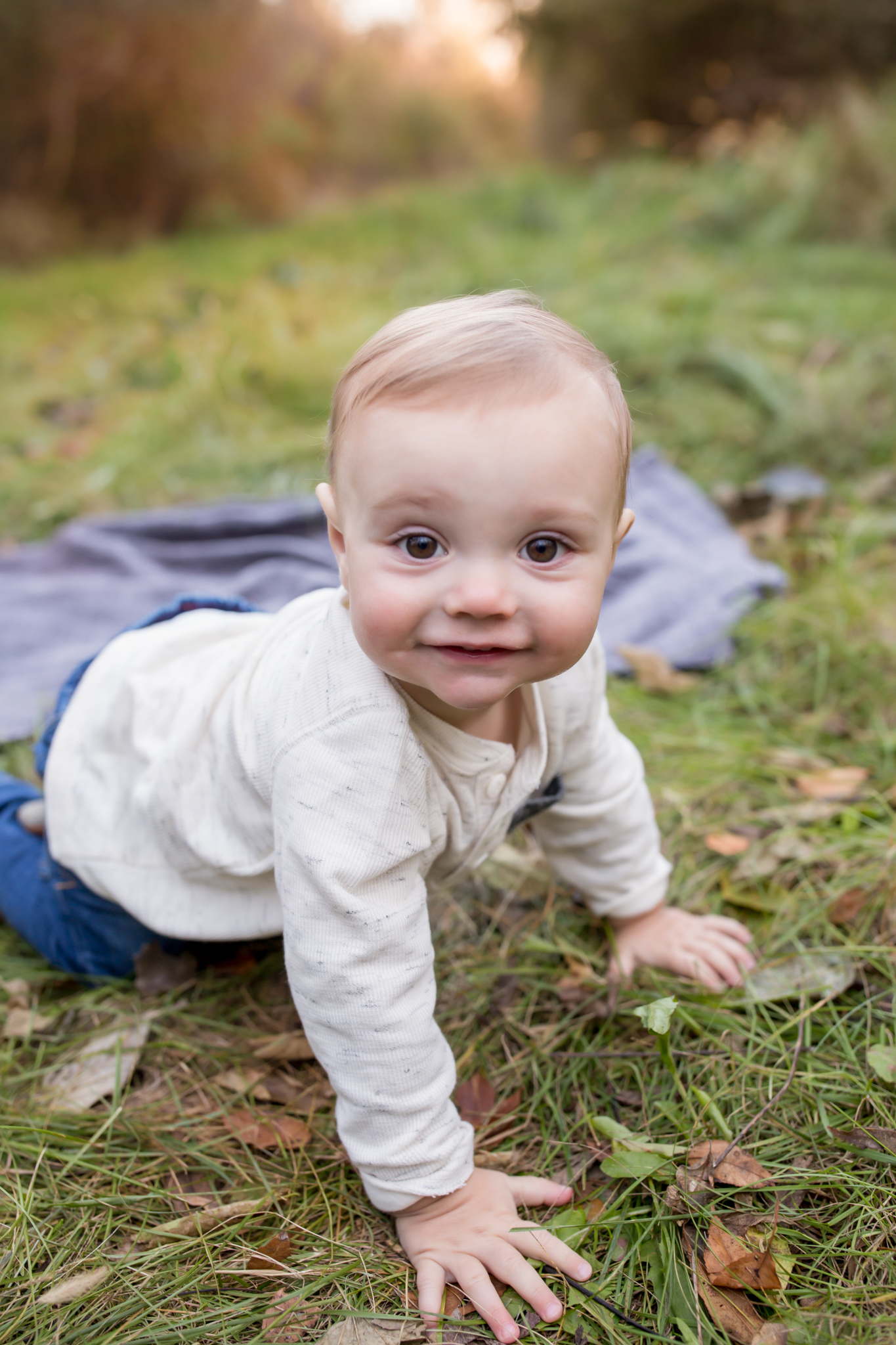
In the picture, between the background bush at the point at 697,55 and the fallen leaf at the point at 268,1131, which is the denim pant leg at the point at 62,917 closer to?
the fallen leaf at the point at 268,1131

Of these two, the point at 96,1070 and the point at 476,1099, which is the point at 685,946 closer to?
the point at 476,1099

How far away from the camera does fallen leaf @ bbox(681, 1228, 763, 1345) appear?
1093 mm

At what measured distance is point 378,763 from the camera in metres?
1.14

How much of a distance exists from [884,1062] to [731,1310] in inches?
16.5

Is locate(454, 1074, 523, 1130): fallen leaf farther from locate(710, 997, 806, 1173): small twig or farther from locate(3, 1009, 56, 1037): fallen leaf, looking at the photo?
locate(3, 1009, 56, 1037): fallen leaf

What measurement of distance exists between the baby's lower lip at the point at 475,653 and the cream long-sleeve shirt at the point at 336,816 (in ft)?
0.42

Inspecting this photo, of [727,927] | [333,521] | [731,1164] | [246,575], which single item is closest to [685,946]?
[727,927]

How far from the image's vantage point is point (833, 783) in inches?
77.4

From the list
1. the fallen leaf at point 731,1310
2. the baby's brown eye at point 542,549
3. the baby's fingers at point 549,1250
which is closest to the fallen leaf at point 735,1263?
the fallen leaf at point 731,1310

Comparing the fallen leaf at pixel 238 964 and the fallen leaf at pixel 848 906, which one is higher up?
the fallen leaf at pixel 848 906

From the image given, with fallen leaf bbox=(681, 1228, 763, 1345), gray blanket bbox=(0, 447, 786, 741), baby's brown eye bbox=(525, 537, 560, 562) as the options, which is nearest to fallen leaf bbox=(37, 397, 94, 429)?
gray blanket bbox=(0, 447, 786, 741)

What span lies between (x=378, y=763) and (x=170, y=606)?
76 cm

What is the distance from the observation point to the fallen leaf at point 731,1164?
123cm

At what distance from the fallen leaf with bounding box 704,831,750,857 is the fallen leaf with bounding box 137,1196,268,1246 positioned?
1.02 meters
